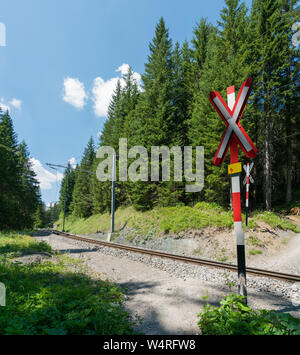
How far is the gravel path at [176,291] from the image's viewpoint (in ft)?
12.8

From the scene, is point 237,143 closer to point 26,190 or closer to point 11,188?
point 11,188

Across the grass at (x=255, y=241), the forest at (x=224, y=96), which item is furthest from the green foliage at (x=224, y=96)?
the grass at (x=255, y=241)

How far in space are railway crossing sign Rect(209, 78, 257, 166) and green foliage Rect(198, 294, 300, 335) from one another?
253 cm

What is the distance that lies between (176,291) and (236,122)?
183 inches

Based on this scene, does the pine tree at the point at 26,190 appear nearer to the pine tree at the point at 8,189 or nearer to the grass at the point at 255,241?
the pine tree at the point at 8,189

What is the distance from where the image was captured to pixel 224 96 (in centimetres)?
1470

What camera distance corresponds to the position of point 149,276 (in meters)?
6.87

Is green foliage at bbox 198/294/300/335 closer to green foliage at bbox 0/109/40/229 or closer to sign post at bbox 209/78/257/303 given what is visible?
sign post at bbox 209/78/257/303

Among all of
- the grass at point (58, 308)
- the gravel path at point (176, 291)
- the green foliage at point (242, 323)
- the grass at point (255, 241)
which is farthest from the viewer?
the grass at point (255, 241)

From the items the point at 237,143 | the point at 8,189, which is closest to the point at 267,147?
the point at 237,143

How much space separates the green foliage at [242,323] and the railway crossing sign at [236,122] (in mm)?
2529

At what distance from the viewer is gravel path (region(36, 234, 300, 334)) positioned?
12.8 ft

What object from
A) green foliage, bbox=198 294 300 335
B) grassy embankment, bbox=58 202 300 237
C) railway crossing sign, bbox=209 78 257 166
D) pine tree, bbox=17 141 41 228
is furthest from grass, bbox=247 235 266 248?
pine tree, bbox=17 141 41 228
